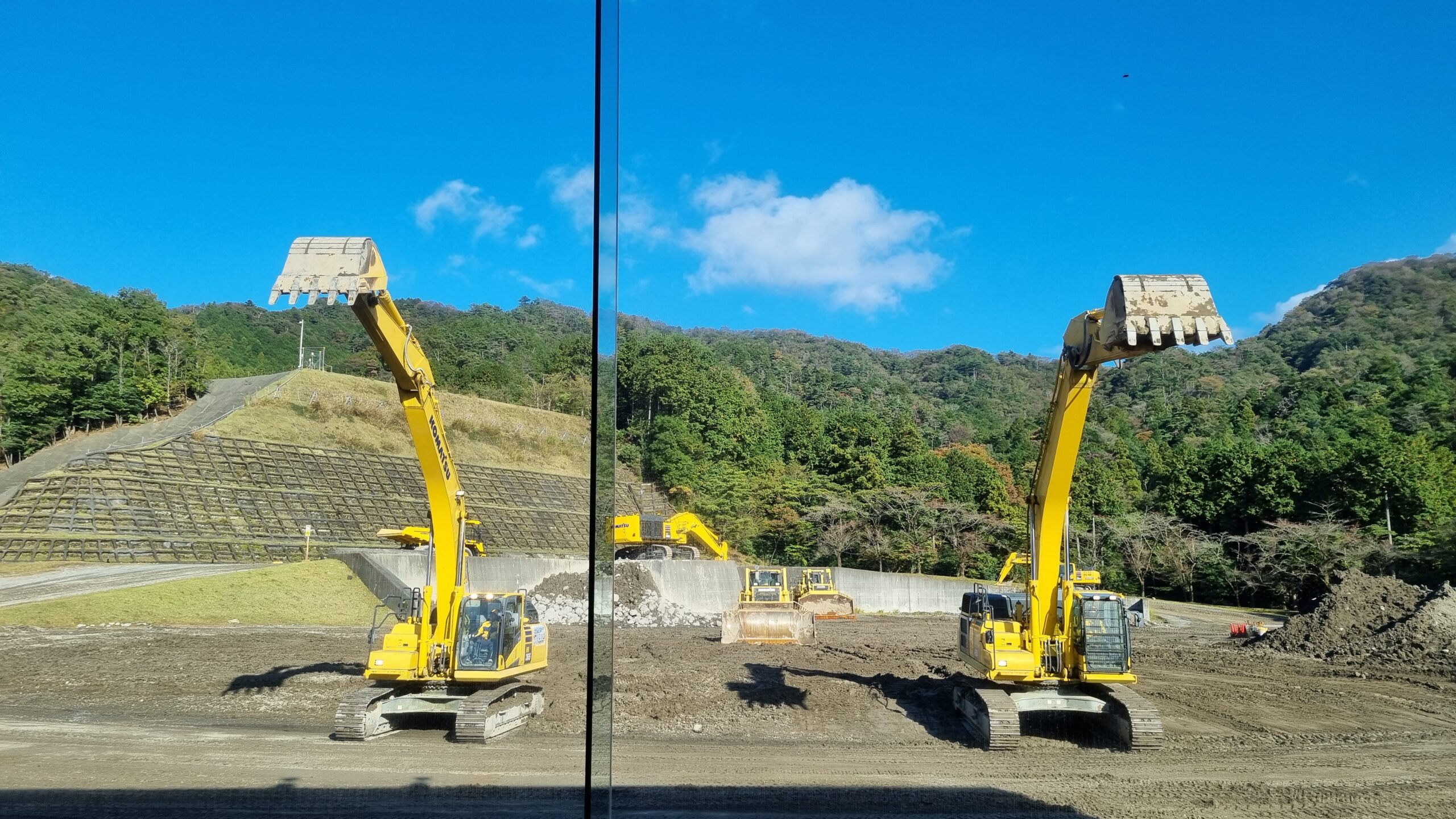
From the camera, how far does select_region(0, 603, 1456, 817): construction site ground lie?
8422 mm

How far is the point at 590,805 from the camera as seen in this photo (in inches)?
68.4

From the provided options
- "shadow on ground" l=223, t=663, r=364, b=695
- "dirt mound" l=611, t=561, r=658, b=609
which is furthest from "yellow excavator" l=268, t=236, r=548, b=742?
"dirt mound" l=611, t=561, r=658, b=609

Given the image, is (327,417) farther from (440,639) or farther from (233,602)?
(440,639)

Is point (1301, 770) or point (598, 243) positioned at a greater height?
point (598, 243)

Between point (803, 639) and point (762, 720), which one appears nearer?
point (762, 720)

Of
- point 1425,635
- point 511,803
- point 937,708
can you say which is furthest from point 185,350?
point 1425,635

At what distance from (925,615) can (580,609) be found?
15.8 m

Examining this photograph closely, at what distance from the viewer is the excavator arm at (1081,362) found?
8.15 metres

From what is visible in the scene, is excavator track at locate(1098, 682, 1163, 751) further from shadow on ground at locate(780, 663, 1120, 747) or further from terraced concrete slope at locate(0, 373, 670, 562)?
terraced concrete slope at locate(0, 373, 670, 562)

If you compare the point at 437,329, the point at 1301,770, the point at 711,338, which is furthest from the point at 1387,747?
the point at 711,338

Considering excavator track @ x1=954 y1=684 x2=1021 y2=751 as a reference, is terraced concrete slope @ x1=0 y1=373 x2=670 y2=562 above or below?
above

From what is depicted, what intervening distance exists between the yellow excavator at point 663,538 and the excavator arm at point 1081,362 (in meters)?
18.2

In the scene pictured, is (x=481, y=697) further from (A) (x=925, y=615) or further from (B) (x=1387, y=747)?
(A) (x=925, y=615)

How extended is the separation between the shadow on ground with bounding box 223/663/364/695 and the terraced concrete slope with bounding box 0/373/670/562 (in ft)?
13.9
